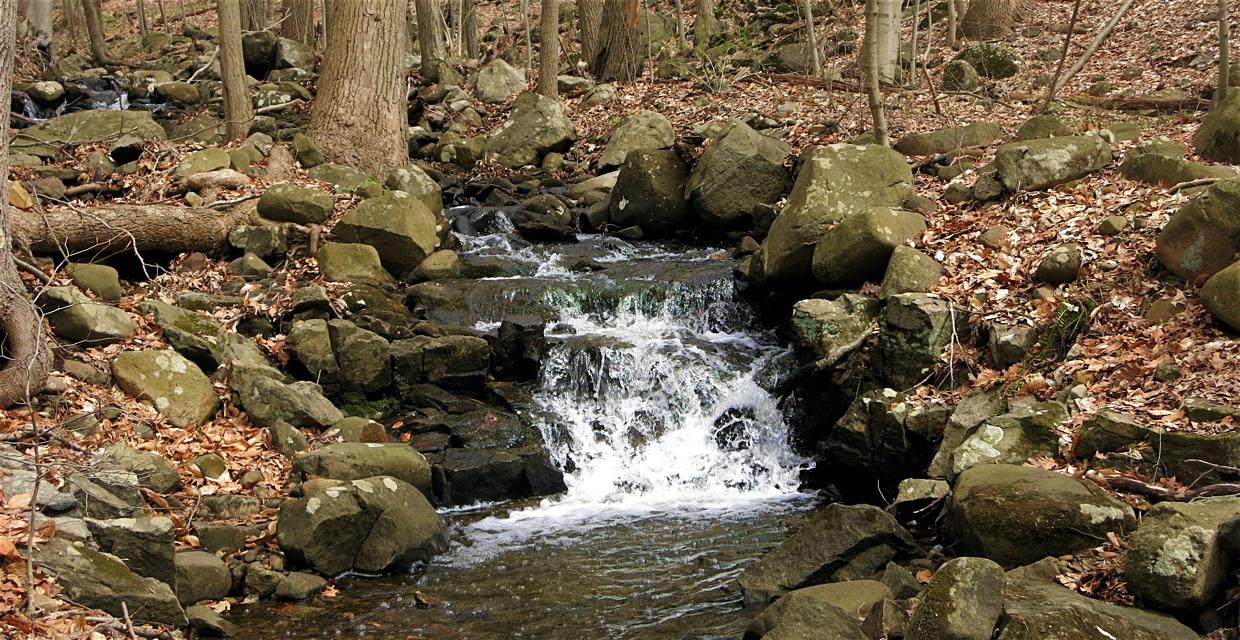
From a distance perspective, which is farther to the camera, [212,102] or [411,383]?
[212,102]

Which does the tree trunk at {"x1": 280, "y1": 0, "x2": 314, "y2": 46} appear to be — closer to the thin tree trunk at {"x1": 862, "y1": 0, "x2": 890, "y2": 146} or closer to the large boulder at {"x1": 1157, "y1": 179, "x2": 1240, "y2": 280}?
the thin tree trunk at {"x1": 862, "y1": 0, "x2": 890, "y2": 146}

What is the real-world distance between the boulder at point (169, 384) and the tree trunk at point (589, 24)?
14.8 metres

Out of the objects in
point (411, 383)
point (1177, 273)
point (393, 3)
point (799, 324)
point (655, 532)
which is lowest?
point (655, 532)

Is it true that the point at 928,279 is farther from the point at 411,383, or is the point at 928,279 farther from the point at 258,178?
the point at 258,178

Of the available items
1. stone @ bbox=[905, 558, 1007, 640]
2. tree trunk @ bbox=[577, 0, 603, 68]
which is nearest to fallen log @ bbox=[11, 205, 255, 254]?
stone @ bbox=[905, 558, 1007, 640]

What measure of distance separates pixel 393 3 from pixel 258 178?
135 inches

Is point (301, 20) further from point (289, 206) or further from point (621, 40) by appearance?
point (289, 206)

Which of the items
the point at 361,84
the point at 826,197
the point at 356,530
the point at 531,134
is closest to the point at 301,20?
the point at 531,134

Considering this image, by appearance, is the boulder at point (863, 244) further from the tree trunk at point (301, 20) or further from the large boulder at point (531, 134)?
the tree trunk at point (301, 20)

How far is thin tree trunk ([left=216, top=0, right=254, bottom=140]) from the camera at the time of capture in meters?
13.1

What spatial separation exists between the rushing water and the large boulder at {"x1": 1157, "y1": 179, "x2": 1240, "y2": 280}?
3.63 metres

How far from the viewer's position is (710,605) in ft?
20.0

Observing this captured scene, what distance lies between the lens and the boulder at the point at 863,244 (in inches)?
360

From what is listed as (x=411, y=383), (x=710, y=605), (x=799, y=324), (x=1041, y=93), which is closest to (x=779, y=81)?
(x=1041, y=93)
